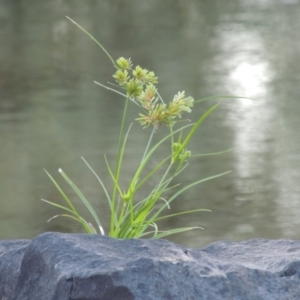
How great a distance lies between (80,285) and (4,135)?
1.94 meters

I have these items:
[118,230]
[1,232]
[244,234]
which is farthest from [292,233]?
[118,230]

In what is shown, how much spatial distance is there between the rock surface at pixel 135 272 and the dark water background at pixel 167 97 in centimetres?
97

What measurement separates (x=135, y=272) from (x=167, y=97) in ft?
7.38

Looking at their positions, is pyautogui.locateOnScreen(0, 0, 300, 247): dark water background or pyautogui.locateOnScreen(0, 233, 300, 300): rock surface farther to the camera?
pyautogui.locateOnScreen(0, 0, 300, 247): dark water background

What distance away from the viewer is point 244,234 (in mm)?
1933

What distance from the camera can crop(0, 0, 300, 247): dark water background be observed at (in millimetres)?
2102

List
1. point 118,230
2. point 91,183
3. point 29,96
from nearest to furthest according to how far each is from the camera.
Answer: point 118,230 < point 91,183 < point 29,96

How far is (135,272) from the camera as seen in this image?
809 mm

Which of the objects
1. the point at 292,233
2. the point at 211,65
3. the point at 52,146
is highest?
the point at 211,65

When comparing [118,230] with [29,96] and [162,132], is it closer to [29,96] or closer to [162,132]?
[162,132]

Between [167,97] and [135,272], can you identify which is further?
[167,97]

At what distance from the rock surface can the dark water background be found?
Answer: 97 cm

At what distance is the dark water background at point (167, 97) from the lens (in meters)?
2.10

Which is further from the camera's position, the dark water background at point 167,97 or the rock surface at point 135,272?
the dark water background at point 167,97
